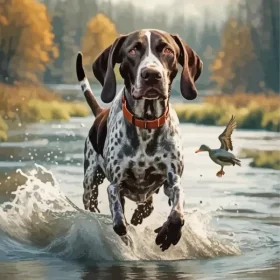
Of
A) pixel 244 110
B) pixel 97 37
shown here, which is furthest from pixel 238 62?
pixel 97 37

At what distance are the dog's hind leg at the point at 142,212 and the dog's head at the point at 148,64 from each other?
1.72ft

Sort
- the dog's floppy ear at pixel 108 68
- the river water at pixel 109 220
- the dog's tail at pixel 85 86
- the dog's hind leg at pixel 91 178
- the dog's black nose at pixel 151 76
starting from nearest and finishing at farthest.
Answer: the dog's black nose at pixel 151 76, the dog's floppy ear at pixel 108 68, the river water at pixel 109 220, the dog's hind leg at pixel 91 178, the dog's tail at pixel 85 86

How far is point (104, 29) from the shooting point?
436 cm

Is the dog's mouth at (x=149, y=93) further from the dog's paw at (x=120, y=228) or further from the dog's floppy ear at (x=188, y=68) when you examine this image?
the dog's paw at (x=120, y=228)

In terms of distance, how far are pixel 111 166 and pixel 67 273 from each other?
54 centimetres

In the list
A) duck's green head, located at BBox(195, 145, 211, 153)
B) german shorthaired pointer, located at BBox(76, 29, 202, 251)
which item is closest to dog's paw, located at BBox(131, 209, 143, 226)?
german shorthaired pointer, located at BBox(76, 29, 202, 251)

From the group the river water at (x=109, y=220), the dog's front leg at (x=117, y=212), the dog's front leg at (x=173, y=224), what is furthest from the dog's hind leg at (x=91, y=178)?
the dog's front leg at (x=173, y=224)

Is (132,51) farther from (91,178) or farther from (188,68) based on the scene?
(91,178)

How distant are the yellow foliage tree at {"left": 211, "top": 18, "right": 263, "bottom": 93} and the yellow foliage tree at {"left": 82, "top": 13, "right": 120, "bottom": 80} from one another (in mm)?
624

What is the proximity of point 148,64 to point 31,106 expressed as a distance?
981mm

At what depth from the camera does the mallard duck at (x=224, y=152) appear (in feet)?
14.5

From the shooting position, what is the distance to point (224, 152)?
446 centimetres

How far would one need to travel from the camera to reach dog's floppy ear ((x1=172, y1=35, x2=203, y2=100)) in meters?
3.84

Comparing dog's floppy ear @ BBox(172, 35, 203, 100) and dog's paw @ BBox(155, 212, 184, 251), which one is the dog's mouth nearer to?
dog's floppy ear @ BBox(172, 35, 203, 100)
